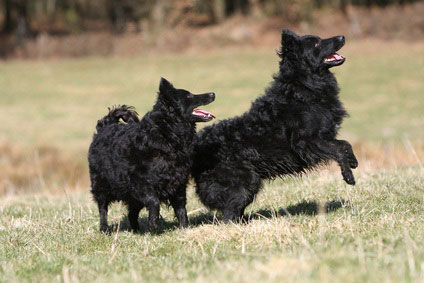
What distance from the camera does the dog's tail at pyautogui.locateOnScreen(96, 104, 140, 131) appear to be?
765 cm

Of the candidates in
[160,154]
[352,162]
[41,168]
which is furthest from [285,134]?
[41,168]


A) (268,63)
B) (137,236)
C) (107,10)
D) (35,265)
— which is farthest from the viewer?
(107,10)

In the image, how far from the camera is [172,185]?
6.66 m

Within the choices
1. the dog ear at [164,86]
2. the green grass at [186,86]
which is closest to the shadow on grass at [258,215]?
the dog ear at [164,86]

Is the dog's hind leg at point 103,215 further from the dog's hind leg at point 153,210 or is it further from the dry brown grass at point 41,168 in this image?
the dry brown grass at point 41,168

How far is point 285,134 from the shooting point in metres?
6.76

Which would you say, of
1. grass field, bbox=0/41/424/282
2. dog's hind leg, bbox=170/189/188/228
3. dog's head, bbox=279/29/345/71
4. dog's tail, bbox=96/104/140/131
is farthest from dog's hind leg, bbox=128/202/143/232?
dog's head, bbox=279/29/345/71

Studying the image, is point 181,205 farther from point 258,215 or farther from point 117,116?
point 117,116

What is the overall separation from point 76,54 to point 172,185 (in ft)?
138

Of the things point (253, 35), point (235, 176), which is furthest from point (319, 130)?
point (253, 35)

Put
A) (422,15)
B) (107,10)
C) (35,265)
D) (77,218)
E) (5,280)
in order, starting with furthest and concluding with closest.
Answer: (107,10), (422,15), (77,218), (35,265), (5,280)

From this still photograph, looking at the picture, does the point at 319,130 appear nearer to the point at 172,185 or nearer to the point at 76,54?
the point at 172,185

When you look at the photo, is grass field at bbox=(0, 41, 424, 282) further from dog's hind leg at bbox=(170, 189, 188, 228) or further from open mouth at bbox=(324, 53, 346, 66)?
open mouth at bbox=(324, 53, 346, 66)

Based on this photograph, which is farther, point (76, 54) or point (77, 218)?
point (76, 54)
